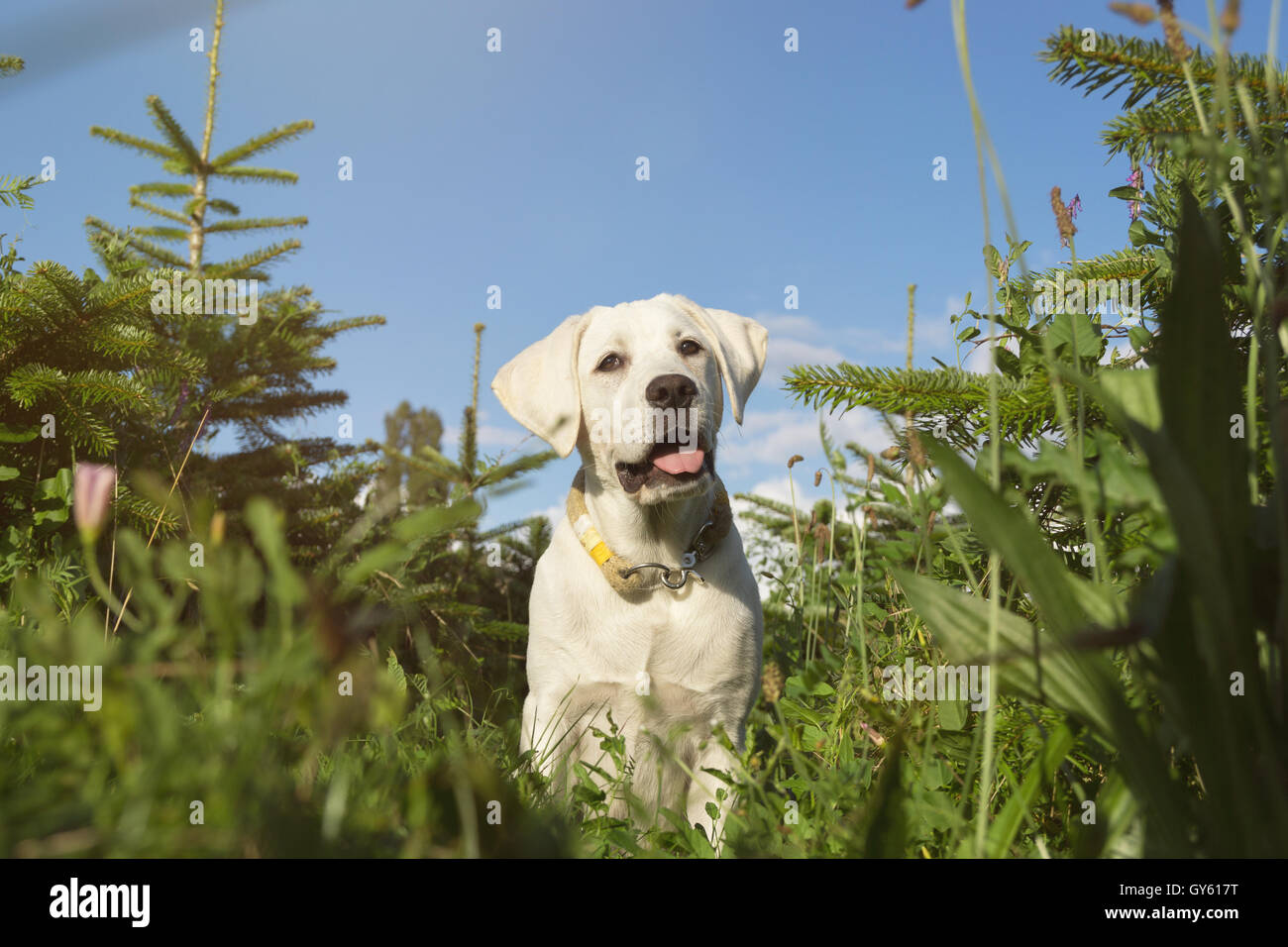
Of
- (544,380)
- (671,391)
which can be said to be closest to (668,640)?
(671,391)

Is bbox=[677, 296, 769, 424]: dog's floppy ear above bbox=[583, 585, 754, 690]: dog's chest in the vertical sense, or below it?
above

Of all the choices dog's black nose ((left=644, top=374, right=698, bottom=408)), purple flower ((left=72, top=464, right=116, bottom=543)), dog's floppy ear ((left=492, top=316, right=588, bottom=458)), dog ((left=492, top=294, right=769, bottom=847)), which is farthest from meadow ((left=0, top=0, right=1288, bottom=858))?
dog's floppy ear ((left=492, top=316, right=588, bottom=458))

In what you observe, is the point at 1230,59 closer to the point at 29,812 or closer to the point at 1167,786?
the point at 1167,786

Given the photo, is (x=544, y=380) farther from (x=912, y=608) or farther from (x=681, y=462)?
(x=912, y=608)

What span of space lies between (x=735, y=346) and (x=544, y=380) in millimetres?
853

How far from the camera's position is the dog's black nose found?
9.66 ft

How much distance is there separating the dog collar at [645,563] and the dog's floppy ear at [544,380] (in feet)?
1.10

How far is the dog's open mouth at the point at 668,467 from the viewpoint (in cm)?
296

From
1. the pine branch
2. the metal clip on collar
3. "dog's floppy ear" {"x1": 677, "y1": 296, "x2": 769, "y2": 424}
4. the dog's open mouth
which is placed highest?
the pine branch

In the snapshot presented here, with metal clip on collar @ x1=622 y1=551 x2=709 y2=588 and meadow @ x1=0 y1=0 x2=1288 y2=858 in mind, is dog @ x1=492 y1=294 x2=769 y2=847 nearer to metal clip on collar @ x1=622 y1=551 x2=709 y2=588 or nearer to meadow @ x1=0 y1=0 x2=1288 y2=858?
metal clip on collar @ x1=622 y1=551 x2=709 y2=588

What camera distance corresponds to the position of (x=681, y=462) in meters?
2.98

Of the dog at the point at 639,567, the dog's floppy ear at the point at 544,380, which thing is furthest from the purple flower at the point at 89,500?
the dog's floppy ear at the point at 544,380

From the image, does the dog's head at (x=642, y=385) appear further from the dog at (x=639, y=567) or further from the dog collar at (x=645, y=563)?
the dog collar at (x=645, y=563)
